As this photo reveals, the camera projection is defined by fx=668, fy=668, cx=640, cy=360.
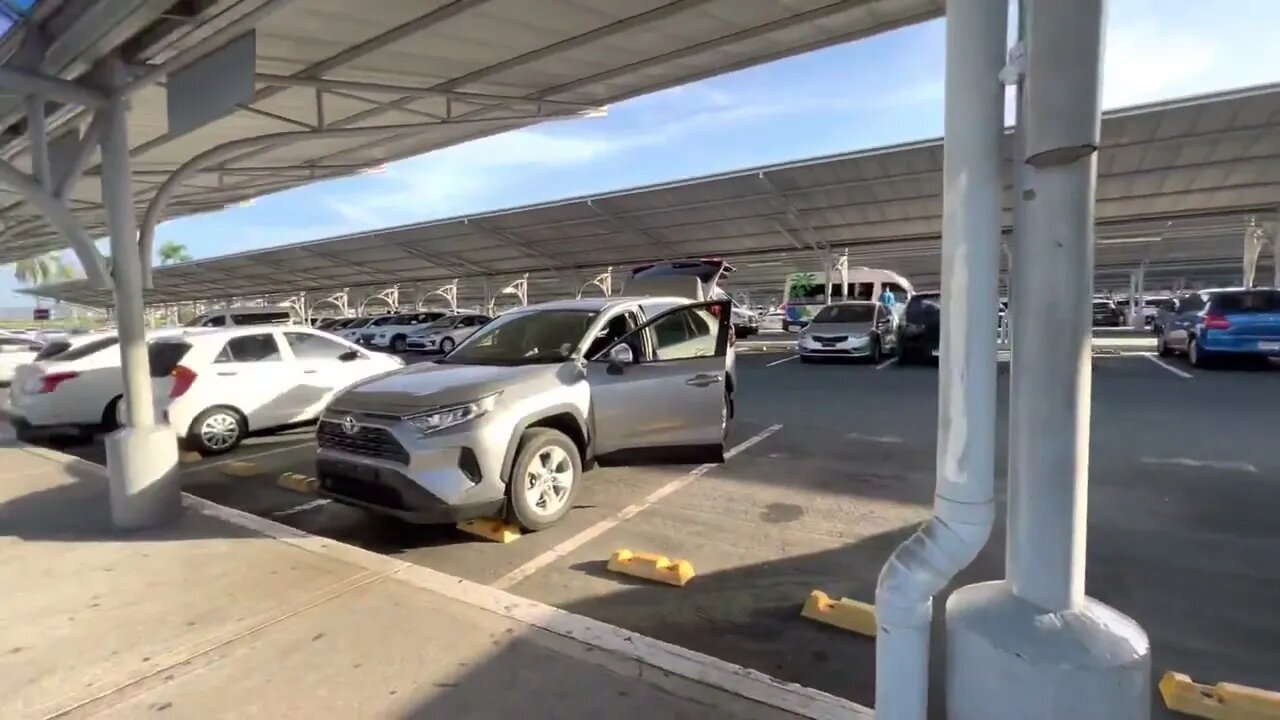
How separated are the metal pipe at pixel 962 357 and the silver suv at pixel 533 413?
296 cm

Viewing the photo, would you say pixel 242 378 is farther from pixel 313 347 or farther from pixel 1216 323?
pixel 1216 323

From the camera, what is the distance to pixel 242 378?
799 centimetres

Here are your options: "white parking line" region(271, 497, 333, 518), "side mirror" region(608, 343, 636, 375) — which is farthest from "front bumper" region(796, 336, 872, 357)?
"white parking line" region(271, 497, 333, 518)

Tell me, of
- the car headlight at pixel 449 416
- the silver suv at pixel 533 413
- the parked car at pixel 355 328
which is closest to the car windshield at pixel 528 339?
the silver suv at pixel 533 413

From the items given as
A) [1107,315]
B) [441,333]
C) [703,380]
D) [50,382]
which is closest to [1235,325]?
[703,380]

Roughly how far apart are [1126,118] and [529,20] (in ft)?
51.9

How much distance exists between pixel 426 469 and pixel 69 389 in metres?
6.76

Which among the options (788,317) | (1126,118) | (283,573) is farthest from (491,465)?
(788,317)

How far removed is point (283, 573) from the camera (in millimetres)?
4070

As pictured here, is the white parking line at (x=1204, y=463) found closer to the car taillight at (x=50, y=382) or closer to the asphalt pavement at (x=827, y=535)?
the asphalt pavement at (x=827, y=535)

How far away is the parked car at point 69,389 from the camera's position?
26.4 feet

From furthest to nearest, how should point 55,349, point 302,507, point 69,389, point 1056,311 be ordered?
point 55,349, point 69,389, point 302,507, point 1056,311

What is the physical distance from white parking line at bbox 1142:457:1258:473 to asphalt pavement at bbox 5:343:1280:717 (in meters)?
0.02

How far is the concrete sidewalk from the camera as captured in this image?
2.77m
